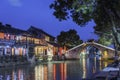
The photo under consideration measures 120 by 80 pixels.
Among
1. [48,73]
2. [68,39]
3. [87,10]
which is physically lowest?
[48,73]

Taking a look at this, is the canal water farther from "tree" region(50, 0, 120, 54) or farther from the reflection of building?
the reflection of building

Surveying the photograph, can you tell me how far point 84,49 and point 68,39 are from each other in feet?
25.9

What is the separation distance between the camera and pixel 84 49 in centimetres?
13262

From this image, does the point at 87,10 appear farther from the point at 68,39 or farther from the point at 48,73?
the point at 68,39

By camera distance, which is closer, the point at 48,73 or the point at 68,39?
the point at 48,73

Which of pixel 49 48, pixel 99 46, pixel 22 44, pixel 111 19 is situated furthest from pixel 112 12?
pixel 99 46

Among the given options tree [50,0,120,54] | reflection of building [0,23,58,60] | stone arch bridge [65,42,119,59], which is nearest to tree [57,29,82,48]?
stone arch bridge [65,42,119,59]

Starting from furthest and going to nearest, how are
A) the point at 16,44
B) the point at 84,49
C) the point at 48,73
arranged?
the point at 84,49 → the point at 16,44 → the point at 48,73

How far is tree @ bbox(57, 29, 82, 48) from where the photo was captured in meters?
137

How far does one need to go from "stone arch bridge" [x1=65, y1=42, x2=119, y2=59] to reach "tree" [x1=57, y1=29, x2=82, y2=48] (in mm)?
6903

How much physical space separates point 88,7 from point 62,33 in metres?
117

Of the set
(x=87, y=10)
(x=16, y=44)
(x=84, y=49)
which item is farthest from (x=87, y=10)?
(x=84, y=49)

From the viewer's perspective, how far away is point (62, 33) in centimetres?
13775

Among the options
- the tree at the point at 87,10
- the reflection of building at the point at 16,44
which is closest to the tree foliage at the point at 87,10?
the tree at the point at 87,10
